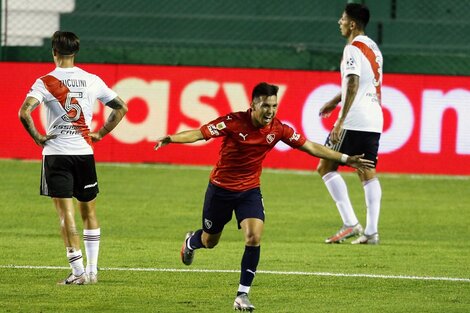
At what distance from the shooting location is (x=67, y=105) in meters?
8.98

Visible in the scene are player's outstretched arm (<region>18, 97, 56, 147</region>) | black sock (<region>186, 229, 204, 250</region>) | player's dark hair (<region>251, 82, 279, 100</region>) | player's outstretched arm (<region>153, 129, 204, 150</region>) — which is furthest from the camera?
black sock (<region>186, 229, 204, 250</region>)

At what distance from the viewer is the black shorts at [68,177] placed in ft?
29.6

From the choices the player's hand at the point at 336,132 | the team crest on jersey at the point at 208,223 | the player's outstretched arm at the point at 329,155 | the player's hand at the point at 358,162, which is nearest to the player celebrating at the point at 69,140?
the team crest on jersey at the point at 208,223

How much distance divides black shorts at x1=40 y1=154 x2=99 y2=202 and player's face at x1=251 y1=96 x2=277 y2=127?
1450 mm

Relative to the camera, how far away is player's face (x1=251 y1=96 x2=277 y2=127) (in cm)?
826

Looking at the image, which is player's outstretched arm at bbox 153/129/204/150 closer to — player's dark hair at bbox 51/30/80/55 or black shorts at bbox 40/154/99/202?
black shorts at bbox 40/154/99/202

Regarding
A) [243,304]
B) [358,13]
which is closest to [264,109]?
[243,304]

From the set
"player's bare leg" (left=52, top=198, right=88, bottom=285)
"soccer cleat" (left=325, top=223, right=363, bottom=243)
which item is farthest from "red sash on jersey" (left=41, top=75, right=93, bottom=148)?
"soccer cleat" (left=325, top=223, right=363, bottom=243)

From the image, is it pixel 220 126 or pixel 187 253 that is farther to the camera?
pixel 187 253

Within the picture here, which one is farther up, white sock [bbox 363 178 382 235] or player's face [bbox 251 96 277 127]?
player's face [bbox 251 96 277 127]

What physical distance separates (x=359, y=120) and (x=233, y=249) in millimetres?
1920

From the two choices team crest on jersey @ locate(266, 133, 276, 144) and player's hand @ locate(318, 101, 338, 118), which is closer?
team crest on jersey @ locate(266, 133, 276, 144)

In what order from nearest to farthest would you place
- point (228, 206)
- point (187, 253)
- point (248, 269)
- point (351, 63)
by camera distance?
point (248, 269), point (228, 206), point (187, 253), point (351, 63)

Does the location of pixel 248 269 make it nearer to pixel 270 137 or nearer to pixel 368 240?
pixel 270 137
